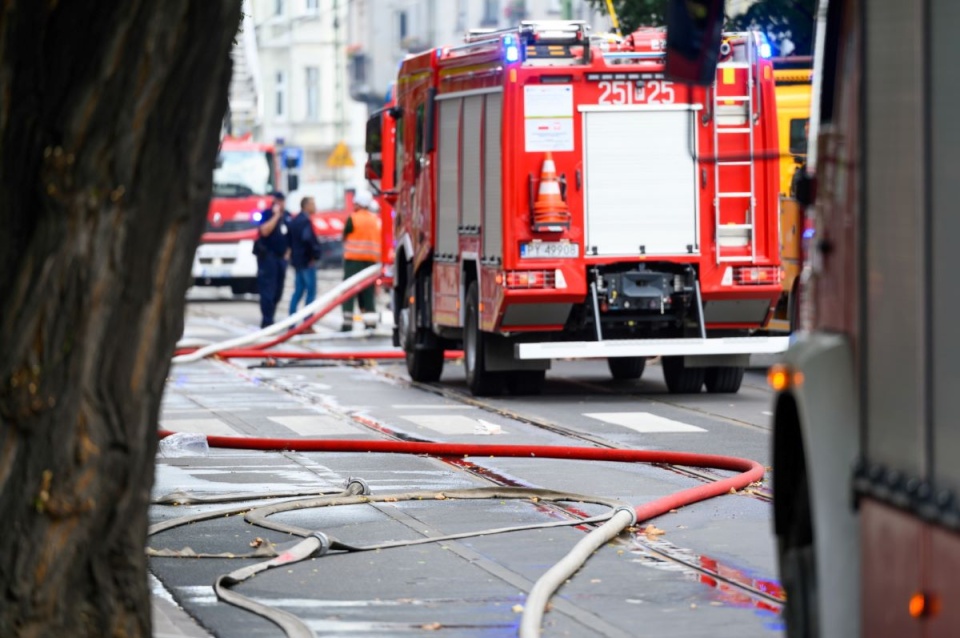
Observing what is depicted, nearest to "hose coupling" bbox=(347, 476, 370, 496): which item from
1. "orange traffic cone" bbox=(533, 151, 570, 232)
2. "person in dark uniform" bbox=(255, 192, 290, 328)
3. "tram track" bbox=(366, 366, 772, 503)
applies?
"tram track" bbox=(366, 366, 772, 503)

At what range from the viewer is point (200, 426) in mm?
16625

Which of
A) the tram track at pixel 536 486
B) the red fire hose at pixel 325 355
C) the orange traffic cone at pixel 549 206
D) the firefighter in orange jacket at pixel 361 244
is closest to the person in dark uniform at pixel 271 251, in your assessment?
the firefighter in orange jacket at pixel 361 244

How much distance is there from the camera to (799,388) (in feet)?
17.5

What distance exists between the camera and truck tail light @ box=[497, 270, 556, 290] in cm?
1800

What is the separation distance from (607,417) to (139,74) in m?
11.3

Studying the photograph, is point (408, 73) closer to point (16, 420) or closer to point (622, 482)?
point (622, 482)

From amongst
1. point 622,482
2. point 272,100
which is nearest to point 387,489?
point 622,482

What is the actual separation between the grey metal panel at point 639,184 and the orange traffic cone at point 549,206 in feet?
1.10

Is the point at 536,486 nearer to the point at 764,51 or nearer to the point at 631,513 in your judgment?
the point at 631,513

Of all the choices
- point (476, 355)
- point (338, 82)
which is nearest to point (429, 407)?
point (476, 355)

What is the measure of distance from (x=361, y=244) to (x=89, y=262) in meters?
23.7

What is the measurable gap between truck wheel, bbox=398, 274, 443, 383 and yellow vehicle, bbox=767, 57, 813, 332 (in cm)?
335

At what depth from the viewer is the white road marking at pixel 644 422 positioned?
634 inches

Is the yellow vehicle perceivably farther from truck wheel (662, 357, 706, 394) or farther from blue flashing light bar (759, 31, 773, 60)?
blue flashing light bar (759, 31, 773, 60)
